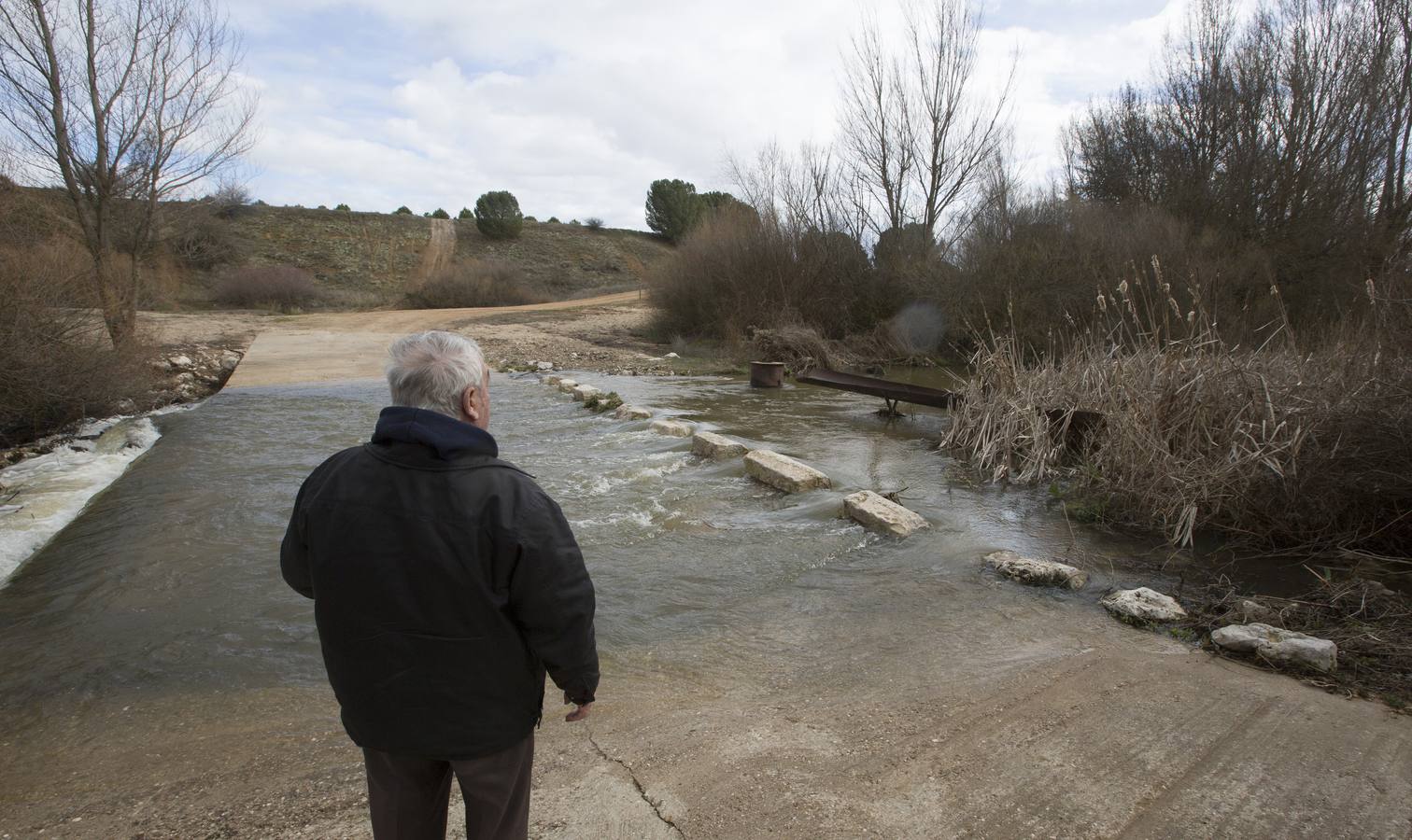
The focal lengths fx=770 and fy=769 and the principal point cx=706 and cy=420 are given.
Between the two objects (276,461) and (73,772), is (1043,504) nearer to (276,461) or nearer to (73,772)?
(73,772)

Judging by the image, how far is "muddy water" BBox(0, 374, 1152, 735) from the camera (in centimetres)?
392

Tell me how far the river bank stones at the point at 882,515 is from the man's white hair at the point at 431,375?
4.63 m

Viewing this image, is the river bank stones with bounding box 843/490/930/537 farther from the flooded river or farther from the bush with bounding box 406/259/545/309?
the bush with bounding box 406/259/545/309

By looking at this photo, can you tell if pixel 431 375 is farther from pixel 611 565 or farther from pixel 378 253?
pixel 378 253

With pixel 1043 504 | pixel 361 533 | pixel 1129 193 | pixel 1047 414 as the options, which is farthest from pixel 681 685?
pixel 1129 193

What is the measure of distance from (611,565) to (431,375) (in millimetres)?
3730

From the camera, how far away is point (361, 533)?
1.67 m

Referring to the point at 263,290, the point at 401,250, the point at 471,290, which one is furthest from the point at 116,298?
the point at 401,250

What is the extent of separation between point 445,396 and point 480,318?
23.2 metres

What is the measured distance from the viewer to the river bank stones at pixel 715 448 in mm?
8180

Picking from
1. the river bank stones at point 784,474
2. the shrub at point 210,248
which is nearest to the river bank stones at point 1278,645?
the river bank stones at point 784,474

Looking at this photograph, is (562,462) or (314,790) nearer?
(314,790)

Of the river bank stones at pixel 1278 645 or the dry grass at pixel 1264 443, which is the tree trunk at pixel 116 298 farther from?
the river bank stones at pixel 1278 645

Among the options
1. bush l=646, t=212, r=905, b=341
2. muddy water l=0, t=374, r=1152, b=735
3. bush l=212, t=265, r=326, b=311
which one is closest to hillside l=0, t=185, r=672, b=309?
bush l=212, t=265, r=326, b=311
